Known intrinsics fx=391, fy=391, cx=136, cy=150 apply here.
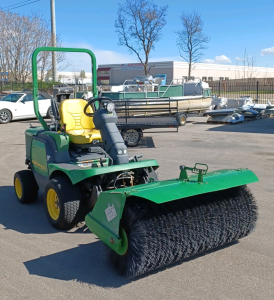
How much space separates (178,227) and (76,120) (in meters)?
2.62

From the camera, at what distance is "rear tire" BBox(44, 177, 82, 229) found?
4.73m

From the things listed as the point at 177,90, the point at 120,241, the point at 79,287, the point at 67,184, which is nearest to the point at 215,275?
the point at 120,241

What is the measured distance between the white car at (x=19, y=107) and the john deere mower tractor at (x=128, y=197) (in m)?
13.6

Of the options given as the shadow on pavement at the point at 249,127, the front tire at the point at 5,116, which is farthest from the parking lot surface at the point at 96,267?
the front tire at the point at 5,116

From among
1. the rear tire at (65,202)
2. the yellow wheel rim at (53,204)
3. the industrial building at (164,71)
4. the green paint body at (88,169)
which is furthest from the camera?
the industrial building at (164,71)

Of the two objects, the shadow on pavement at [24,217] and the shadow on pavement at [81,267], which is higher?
the shadow on pavement at [24,217]

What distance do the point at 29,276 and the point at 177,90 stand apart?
1505 cm

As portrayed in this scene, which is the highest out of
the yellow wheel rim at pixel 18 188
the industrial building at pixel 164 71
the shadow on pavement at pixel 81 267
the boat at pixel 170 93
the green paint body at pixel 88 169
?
the industrial building at pixel 164 71

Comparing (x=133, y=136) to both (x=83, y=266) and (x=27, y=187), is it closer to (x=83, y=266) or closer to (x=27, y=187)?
(x=27, y=187)

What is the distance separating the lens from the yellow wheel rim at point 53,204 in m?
5.04

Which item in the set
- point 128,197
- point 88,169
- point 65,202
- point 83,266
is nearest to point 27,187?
point 65,202

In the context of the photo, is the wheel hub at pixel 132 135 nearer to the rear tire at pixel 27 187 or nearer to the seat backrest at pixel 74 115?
the rear tire at pixel 27 187

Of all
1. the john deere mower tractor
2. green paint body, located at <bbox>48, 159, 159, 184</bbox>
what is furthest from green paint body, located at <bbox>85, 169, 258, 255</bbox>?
green paint body, located at <bbox>48, 159, 159, 184</bbox>

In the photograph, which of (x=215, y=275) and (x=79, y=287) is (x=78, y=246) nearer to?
(x=79, y=287)
